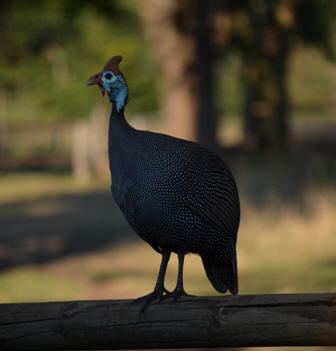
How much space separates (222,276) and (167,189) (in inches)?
20.1

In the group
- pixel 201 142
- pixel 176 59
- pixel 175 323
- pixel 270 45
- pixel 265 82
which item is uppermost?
pixel 270 45

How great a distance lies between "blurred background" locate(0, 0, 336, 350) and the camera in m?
7.22

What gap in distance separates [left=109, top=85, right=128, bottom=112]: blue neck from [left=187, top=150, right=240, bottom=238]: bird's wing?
0.35m

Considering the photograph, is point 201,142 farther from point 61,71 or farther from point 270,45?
point 61,71

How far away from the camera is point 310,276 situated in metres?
6.70

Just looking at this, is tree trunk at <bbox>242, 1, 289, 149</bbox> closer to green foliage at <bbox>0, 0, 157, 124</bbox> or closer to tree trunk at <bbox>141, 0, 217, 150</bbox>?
tree trunk at <bbox>141, 0, 217, 150</bbox>

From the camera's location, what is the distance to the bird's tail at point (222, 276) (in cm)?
284

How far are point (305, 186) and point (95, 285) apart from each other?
3.39m

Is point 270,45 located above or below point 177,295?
above

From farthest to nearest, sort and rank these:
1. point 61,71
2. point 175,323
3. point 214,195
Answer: point 61,71 → point 214,195 → point 175,323

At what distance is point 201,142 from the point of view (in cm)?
1022

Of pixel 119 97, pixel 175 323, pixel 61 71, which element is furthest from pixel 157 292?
pixel 61 71

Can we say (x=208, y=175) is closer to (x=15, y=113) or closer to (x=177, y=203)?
(x=177, y=203)

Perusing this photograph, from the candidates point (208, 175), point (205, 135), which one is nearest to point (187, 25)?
point (205, 135)
